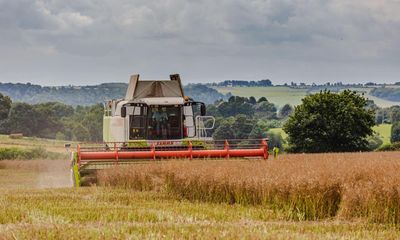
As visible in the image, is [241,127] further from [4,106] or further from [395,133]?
[4,106]

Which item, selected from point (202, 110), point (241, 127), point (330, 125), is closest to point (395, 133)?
point (241, 127)

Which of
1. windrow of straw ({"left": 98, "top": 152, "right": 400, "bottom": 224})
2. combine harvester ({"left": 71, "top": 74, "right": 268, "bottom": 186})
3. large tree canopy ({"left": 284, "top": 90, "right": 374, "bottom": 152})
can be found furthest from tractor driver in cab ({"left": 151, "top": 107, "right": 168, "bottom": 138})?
large tree canopy ({"left": 284, "top": 90, "right": 374, "bottom": 152})

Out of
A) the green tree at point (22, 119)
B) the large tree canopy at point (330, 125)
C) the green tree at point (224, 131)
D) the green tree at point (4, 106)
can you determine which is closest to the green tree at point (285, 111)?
the green tree at point (224, 131)

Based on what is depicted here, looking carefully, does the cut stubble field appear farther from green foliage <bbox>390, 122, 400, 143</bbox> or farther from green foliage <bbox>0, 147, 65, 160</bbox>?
green foliage <bbox>390, 122, 400, 143</bbox>

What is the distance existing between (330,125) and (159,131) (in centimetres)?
2692

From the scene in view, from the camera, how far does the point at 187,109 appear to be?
25719 millimetres

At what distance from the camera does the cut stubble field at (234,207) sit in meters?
9.71

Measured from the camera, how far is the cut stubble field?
31.9 feet

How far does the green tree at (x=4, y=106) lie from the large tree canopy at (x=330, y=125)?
69241 millimetres

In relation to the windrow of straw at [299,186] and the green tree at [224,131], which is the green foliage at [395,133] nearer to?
the green tree at [224,131]

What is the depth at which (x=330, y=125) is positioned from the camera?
50344 mm

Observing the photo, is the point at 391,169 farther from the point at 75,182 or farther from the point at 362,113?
the point at 362,113

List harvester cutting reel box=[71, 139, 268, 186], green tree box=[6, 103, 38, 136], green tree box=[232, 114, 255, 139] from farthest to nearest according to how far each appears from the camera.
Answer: green tree box=[6, 103, 38, 136]
green tree box=[232, 114, 255, 139]
harvester cutting reel box=[71, 139, 268, 186]

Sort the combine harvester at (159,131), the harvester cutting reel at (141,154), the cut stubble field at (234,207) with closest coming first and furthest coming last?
the cut stubble field at (234,207) → the harvester cutting reel at (141,154) → the combine harvester at (159,131)
